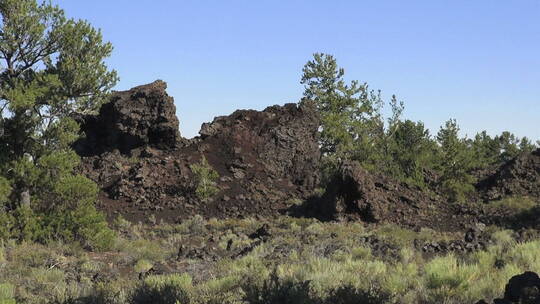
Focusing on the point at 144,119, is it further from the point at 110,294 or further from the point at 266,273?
the point at 110,294

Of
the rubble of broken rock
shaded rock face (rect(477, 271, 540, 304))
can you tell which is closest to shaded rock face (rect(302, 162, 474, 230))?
the rubble of broken rock

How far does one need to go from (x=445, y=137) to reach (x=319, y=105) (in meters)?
11.7

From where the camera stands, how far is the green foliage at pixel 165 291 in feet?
27.7

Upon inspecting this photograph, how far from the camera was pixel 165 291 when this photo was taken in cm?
870

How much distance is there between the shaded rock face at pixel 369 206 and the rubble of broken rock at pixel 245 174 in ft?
0.17

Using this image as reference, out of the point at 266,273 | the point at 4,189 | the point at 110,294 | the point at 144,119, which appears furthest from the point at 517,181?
the point at 110,294

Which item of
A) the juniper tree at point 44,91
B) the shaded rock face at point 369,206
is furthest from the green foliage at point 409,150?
the juniper tree at point 44,91

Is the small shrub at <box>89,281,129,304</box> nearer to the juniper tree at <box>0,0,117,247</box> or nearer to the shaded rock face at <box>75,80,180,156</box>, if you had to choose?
the juniper tree at <box>0,0,117,247</box>

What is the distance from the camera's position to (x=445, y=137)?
112 feet

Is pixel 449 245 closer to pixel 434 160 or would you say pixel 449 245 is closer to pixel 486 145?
pixel 434 160

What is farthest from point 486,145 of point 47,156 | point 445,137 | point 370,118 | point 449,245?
point 47,156

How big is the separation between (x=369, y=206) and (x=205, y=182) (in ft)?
32.2

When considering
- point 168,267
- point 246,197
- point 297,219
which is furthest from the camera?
point 246,197

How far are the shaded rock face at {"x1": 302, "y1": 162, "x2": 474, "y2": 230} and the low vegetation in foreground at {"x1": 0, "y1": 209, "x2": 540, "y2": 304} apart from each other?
7735mm
